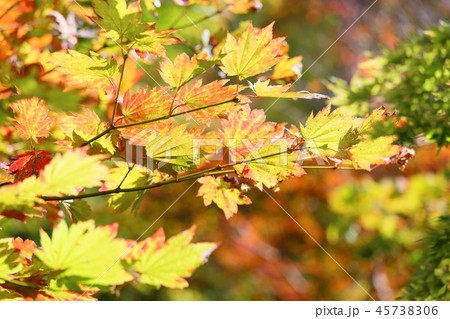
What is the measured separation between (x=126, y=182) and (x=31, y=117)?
163 millimetres

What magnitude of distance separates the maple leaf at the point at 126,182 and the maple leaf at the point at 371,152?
1.02 ft

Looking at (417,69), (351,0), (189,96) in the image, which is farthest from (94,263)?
(351,0)

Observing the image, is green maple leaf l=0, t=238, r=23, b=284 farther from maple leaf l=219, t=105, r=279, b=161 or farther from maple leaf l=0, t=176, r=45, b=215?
maple leaf l=219, t=105, r=279, b=161

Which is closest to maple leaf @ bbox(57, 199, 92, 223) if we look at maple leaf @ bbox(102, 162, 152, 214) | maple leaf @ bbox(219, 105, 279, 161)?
maple leaf @ bbox(102, 162, 152, 214)

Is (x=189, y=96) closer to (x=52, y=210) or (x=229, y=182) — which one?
(x=229, y=182)

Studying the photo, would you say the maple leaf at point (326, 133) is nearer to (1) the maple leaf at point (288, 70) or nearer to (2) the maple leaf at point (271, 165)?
(2) the maple leaf at point (271, 165)

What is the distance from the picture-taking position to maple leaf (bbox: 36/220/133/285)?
0.41 meters

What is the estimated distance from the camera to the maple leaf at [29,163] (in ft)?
A: 2.01

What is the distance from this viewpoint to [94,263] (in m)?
0.41

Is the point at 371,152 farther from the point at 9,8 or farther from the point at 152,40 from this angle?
the point at 9,8

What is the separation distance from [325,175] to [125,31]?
10.9 ft

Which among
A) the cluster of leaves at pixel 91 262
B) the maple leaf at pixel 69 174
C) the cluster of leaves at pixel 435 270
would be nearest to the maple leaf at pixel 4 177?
the cluster of leaves at pixel 91 262

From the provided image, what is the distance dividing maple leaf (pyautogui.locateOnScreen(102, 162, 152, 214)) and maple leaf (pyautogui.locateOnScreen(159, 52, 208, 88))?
0.15 meters

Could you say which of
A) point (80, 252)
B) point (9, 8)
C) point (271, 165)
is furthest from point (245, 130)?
point (9, 8)
